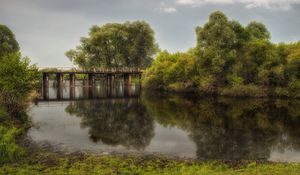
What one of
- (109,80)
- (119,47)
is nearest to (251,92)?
(109,80)

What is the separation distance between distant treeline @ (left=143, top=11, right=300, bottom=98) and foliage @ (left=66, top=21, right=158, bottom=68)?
146 ft

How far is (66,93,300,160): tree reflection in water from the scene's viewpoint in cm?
2245

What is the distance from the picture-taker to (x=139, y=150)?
21234 millimetres

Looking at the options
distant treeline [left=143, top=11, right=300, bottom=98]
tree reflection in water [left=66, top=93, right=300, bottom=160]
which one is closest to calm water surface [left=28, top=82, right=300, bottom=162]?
tree reflection in water [left=66, top=93, right=300, bottom=160]

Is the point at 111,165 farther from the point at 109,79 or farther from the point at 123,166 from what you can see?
the point at 109,79

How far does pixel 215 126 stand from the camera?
31.0m

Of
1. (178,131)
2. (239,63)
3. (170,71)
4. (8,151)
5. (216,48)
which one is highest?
(216,48)

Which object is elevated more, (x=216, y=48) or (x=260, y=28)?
(x=260, y=28)

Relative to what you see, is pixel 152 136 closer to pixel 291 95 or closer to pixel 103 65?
pixel 291 95

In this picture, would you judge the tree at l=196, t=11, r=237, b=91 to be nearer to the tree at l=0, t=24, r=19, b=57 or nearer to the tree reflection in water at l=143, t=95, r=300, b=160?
the tree reflection in water at l=143, t=95, r=300, b=160

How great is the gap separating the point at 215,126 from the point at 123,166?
53.3 feet

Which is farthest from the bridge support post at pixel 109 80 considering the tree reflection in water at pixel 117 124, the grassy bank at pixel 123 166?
the grassy bank at pixel 123 166

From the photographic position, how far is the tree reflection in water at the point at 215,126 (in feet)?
73.7

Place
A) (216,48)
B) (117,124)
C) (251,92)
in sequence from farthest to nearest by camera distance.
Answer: (216,48) < (251,92) < (117,124)
